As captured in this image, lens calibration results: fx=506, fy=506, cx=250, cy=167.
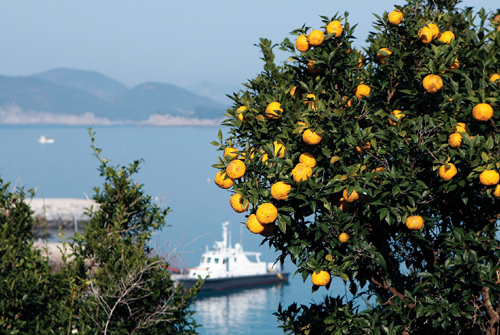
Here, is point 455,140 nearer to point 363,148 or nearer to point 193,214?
point 363,148

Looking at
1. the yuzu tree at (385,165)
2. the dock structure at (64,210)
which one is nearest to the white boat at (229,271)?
the dock structure at (64,210)

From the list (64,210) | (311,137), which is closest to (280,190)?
(311,137)

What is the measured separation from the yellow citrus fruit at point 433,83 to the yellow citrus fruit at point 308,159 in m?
1.38

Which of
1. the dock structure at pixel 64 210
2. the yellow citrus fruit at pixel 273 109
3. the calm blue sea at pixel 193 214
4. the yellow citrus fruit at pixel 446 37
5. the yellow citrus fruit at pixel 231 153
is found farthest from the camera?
the calm blue sea at pixel 193 214

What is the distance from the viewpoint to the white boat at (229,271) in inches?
2088

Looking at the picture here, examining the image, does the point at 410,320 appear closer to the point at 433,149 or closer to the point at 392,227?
the point at 392,227

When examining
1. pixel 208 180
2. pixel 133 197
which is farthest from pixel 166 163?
pixel 133 197

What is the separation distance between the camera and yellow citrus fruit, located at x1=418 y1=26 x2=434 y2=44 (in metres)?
5.55

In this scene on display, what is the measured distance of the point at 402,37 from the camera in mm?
5656

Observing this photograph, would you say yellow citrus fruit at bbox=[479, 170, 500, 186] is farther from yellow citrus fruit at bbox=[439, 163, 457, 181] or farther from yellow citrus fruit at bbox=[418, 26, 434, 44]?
yellow citrus fruit at bbox=[418, 26, 434, 44]

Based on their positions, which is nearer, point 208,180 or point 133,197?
point 133,197

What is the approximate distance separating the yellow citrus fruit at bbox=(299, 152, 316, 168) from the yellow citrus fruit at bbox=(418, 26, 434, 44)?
1846 mm

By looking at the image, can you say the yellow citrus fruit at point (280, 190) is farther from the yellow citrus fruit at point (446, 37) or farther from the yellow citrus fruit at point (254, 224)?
the yellow citrus fruit at point (446, 37)

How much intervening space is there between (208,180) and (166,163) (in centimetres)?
3284
